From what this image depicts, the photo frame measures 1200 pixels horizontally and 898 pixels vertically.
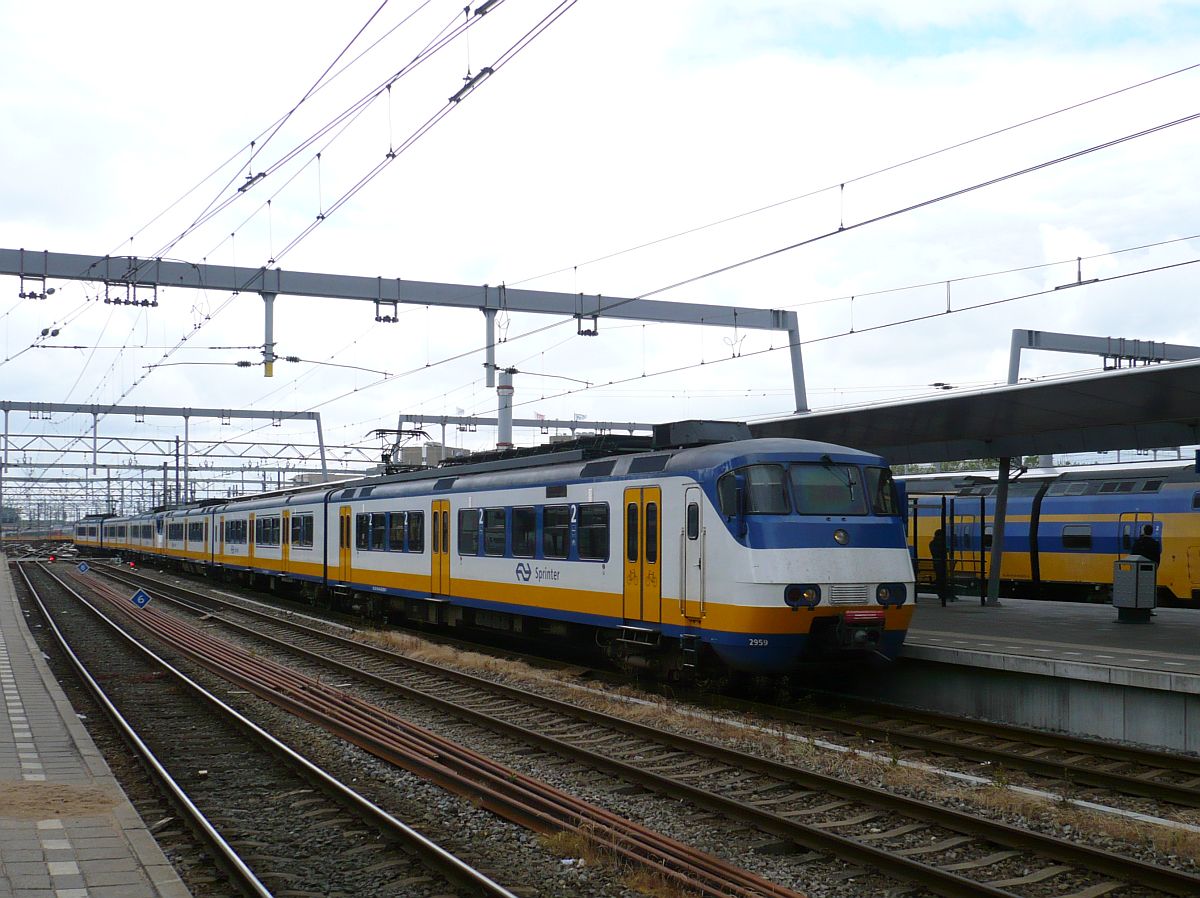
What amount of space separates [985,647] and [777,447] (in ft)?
13.3

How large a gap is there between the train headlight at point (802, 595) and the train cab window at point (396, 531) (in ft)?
39.5

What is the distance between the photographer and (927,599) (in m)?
25.5

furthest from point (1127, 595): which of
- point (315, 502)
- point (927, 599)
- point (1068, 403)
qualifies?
point (315, 502)

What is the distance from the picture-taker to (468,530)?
20141mm

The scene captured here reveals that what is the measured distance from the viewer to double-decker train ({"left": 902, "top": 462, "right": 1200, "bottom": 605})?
24266 mm

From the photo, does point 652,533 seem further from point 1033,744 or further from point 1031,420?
point 1031,420

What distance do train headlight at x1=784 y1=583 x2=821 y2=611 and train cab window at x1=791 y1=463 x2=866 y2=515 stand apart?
87 centimetres

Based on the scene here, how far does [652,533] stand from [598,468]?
189cm

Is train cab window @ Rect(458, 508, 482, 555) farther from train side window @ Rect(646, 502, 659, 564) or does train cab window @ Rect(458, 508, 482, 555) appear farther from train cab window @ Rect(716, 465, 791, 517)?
train cab window @ Rect(716, 465, 791, 517)

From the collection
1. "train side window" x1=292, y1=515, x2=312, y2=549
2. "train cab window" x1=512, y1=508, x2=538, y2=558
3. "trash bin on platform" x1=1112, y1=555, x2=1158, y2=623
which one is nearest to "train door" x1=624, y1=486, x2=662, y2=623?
"train cab window" x1=512, y1=508, x2=538, y2=558

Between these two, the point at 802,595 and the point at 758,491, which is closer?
the point at 802,595

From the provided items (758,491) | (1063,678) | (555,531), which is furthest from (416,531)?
(1063,678)

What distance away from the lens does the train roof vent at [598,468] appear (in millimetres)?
15922

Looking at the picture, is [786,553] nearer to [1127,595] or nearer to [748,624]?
[748,624]
